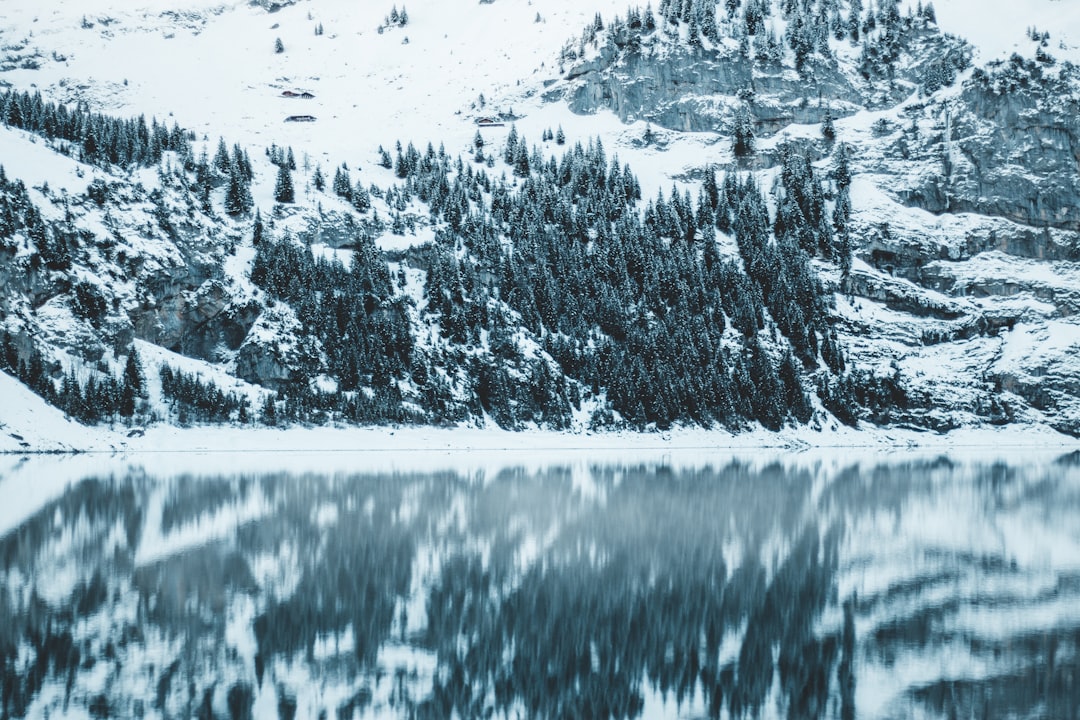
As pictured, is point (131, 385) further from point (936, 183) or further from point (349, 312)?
point (936, 183)

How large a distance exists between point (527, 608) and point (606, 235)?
326 feet

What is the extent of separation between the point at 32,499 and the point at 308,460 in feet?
112

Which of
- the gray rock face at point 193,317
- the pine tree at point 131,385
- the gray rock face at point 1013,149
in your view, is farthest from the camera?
the gray rock face at point 1013,149

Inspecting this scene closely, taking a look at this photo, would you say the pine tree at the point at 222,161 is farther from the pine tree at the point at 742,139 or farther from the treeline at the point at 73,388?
the pine tree at the point at 742,139

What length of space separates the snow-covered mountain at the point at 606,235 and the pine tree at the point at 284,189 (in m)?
1.22

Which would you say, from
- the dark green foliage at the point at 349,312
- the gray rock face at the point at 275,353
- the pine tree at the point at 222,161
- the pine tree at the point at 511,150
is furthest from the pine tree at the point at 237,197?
the pine tree at the point at 511,150

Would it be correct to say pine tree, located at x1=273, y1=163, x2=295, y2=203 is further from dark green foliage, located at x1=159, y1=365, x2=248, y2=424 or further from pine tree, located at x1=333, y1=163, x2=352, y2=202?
dark green foliage, located at x1=159, y1=365, x2=248, y2=424

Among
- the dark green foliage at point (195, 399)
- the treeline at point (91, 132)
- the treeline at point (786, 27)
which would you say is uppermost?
the treeline at point (786, 27)

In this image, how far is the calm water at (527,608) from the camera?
1730 centimetres

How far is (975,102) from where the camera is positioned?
5605 inches

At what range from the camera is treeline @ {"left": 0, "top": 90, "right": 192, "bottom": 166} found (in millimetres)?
105938

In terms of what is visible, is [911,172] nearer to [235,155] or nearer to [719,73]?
[719,73]

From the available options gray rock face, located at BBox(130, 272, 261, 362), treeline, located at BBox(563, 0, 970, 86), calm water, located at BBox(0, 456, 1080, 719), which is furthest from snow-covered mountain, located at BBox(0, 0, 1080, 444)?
calm water, located at BBox(0, 456, 1080, 719)

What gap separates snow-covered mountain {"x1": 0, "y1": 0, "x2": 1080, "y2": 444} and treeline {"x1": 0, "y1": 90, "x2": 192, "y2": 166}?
62 centimetres
